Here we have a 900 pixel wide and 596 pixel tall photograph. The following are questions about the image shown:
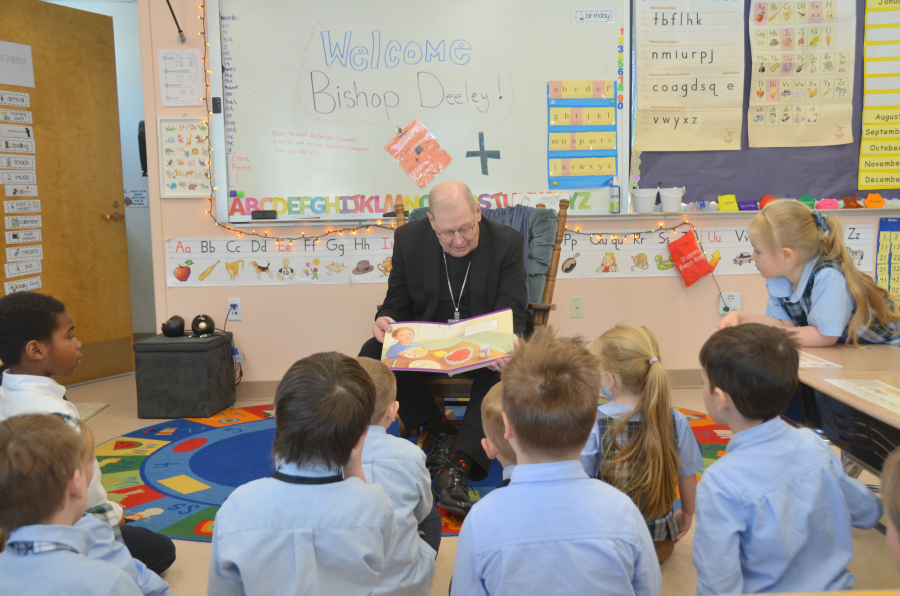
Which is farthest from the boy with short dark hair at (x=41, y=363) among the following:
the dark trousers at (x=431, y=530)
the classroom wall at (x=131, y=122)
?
the classroom wall at (x=131, y=122)

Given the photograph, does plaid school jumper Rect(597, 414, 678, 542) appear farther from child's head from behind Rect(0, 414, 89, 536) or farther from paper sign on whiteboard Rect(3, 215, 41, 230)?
paper sign on whiteboard Rect(3, 215, 41, 230)

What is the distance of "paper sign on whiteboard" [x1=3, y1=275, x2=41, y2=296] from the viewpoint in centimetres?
378

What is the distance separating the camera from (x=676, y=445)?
1.80 meters

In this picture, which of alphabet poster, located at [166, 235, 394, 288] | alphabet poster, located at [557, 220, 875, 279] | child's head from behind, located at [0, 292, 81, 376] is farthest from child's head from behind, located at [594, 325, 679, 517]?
alphabet poster, located at [166, 235, 394, 288]

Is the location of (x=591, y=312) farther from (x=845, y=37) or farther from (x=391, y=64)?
(x=845, y=37)

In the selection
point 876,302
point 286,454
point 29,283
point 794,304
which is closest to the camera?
point 286,454

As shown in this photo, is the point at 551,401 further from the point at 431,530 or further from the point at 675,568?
the point at 675,568

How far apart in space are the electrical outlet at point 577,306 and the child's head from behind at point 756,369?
2477 mm

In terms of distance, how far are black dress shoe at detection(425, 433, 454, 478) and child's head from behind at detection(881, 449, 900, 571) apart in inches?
61.5

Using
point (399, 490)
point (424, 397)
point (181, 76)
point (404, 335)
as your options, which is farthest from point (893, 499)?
point (181, 76)

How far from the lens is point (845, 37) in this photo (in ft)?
12.1

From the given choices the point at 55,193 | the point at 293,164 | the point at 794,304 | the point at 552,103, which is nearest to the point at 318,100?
the point at 293,164

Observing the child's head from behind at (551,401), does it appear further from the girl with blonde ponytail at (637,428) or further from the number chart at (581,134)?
the number chart at (581,134)

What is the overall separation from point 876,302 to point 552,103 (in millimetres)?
2109
